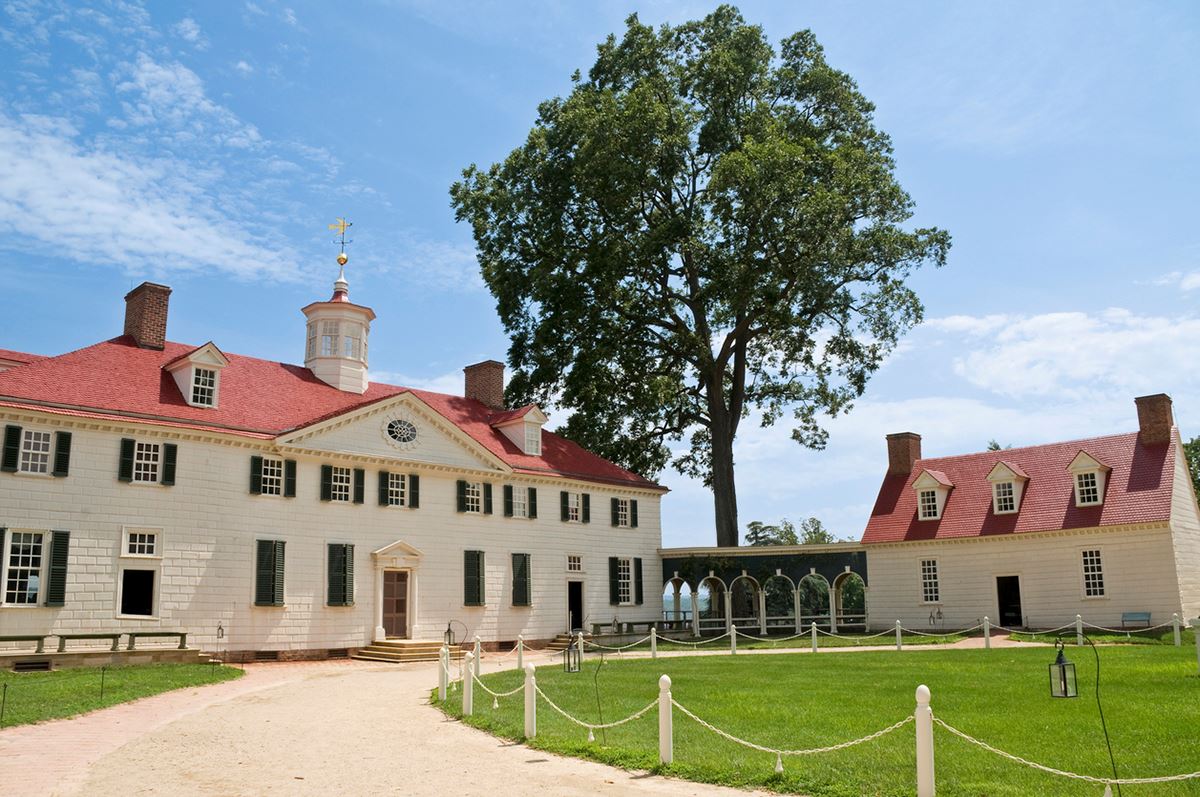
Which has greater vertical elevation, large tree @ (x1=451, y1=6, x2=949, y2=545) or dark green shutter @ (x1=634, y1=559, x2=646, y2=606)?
large tree @ (x1=451, y1=6, x2=949, y2=545)

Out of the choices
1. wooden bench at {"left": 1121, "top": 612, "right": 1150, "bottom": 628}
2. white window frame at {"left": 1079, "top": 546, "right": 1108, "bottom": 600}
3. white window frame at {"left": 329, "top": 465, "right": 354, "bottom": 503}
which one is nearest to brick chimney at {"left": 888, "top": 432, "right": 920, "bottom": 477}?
white window frame at {"left": 1079, "top": 546, "right": 1108, "bottom": 600}

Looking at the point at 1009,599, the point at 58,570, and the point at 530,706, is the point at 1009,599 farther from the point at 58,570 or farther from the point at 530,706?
the point at 58,570

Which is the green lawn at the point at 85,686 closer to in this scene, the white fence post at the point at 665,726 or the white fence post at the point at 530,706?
the white fence post at the point at 530,706

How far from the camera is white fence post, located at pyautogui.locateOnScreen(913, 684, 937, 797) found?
29.1 ft

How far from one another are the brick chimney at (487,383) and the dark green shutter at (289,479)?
11.6 m

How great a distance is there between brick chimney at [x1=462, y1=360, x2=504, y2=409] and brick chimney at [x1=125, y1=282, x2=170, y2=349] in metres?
12.9

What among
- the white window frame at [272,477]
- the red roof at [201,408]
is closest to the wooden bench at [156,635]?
the white window frame at [272,477]

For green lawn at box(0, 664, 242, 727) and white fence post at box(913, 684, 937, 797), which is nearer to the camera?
white fence post at box(913, 684, 937, 797)

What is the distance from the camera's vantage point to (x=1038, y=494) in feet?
116

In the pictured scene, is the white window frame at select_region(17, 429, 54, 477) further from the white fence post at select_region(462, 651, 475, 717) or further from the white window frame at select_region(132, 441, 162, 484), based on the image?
the white fence post at select_region(462, 651, 475, 717)

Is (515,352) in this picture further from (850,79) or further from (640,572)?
(850,79)

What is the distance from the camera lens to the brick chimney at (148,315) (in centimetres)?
2933

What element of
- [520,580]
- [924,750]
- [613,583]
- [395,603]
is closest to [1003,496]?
[613,583]

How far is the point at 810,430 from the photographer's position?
4197cm
